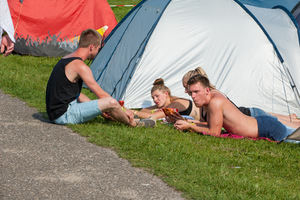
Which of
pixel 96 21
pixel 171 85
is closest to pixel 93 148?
pixel 171 85

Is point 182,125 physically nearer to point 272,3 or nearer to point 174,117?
point 174,117

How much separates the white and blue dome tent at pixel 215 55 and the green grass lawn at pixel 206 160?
1525 mm

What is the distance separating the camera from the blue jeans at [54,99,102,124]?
6.77 meters

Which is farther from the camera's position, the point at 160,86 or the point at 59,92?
the point at 160,86

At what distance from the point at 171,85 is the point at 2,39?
12.6 ft

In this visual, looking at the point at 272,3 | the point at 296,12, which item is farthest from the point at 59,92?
the point at 296,12

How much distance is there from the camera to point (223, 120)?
700 centimetres

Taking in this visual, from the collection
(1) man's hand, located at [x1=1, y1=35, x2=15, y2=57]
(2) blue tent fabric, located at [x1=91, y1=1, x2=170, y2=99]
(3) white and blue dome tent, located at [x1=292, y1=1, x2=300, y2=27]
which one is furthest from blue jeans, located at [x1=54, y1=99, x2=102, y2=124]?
(3) white and blue dome tent, located at [x1=292, y1=1, x2=300, y2=27]

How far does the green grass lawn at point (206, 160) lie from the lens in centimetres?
483

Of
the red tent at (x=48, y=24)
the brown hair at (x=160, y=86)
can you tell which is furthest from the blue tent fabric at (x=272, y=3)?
the red tent at (x=48, y=24)

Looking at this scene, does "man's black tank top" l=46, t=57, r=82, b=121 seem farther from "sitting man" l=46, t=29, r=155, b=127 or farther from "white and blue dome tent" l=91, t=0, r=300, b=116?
"white and blue dome tent" l=91, t=0, r=300, b=116

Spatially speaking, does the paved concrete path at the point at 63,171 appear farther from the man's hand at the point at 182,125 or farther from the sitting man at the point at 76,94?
the man's hand at the point at 182,125

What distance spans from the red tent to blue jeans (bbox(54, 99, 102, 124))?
255 inches

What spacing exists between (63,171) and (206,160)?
160cm
